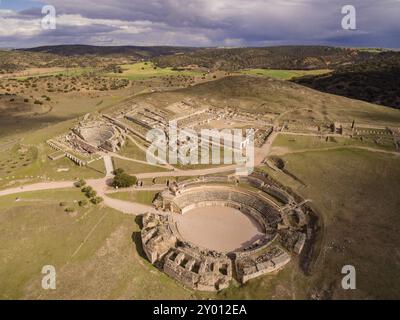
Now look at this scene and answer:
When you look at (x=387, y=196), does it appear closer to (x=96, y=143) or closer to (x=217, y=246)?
(x=217, y=246)

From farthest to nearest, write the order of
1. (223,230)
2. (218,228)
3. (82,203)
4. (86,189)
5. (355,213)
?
1. (86,189)
2. (82,203)
3. (218,228)
4. (223,230)
5. (355,213)

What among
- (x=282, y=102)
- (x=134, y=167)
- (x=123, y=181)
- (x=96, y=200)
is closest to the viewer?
(x=96, y=200)

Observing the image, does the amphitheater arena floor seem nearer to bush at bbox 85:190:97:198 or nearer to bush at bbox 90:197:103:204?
bush at bbox 90:197:103:204

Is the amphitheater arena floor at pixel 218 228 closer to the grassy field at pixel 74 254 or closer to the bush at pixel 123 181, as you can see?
the grassy field at pixel 74 254

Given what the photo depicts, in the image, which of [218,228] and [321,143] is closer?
[218,228]

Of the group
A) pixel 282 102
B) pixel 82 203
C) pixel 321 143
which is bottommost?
pixel 82 203

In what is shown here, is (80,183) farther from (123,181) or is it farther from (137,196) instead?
(137,196)

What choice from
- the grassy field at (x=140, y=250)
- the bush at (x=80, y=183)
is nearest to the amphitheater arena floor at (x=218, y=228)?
the grassy field at (x=140, y=250)

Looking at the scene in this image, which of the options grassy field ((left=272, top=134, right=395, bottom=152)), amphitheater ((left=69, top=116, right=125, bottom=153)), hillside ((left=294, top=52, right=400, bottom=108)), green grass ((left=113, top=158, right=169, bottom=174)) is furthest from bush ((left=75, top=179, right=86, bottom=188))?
hillside ((left=294, top=52, right=400, bottom=108))

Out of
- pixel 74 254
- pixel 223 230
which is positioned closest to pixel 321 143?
pixel 223 230
